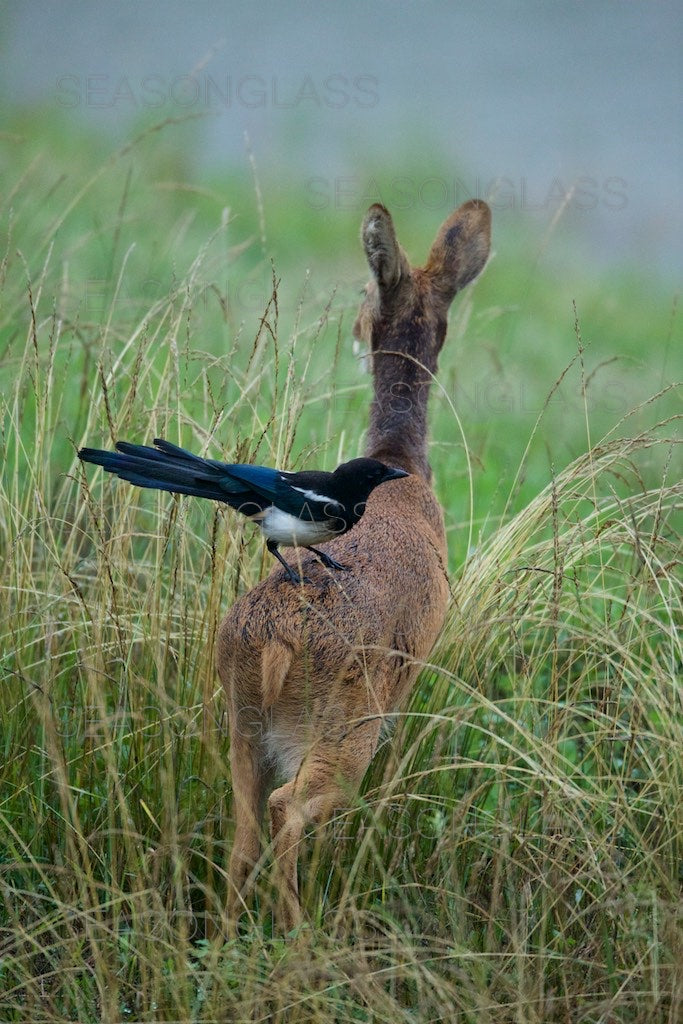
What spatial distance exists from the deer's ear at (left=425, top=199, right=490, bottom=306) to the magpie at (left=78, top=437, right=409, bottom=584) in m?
1.66

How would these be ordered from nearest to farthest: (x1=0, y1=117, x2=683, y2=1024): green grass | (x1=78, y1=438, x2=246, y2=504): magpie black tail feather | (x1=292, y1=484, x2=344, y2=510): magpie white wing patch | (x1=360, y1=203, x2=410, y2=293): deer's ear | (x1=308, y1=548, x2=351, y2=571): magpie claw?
(x1=0, y1=117, x2=683, y2=1024): green grass
(x1=78, y1=438, x2=246, y2=504): magpie black tail feather
(x1=292, y1=484, x2=344, y2=510): magpie white wing patch
(x1=308, y1=548, x2=351, y2=571): magpie claw
(x1=360, y1=203, x2=410, y2=293): deer's ear

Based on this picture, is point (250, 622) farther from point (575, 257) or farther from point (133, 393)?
point (575, 257)

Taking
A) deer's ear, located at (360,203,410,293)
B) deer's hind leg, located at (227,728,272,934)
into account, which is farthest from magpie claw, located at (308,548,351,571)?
deer's ear, located at (360,203,410,293)

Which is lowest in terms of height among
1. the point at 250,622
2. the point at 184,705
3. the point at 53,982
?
the point at 53,982

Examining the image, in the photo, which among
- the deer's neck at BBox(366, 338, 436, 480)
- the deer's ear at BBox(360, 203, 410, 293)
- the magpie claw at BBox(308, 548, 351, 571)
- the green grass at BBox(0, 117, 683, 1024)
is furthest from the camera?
the deer's neck at BBox(366, 338, 436, 480)

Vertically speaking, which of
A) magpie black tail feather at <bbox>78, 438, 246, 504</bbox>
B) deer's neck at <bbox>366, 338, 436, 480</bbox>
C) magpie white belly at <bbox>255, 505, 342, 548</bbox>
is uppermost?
deer's neck at <bbox>366, 338, 436, 480</bbox>

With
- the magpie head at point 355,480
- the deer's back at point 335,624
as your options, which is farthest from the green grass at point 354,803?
the magpie head at point 355,480

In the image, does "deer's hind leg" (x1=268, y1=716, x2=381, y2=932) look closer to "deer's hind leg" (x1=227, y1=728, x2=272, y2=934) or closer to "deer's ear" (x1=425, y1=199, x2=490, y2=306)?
"deer's hind leg" (x1=227, y1=728, x2=272, y2=934)

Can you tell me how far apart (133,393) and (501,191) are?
8.45 metres

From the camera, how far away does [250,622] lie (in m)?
3.29

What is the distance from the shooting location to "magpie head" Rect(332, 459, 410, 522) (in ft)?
10.6

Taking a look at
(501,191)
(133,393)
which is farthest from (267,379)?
(501,191)

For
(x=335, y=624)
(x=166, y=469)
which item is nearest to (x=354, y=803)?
(x=335, y=624)

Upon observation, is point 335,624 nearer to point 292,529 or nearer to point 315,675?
point 315,675
